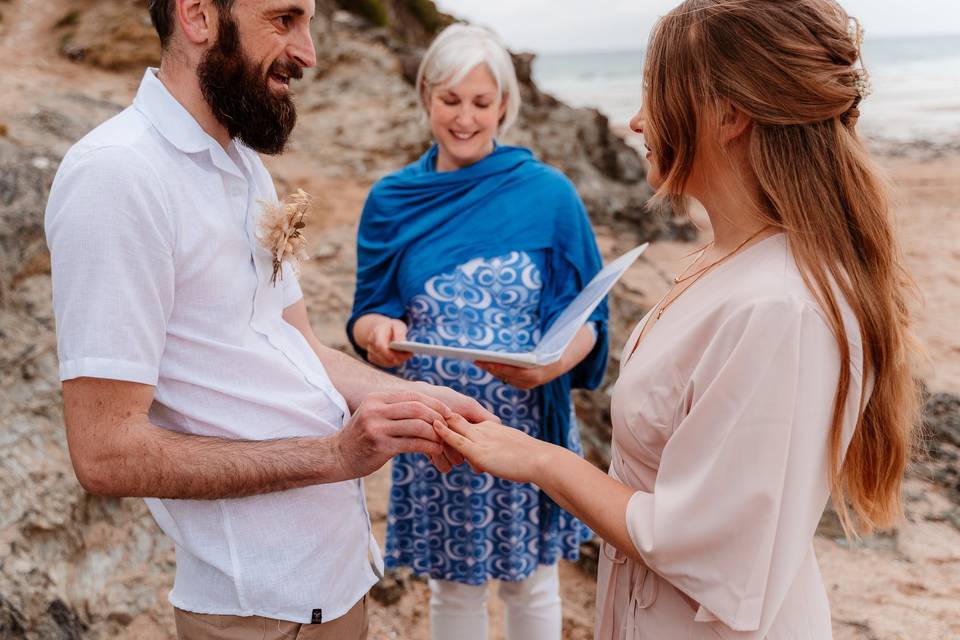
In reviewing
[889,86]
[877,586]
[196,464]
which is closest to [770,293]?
[196,464]

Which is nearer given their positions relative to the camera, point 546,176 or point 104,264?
point 104,264

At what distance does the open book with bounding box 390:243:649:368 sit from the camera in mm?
2230

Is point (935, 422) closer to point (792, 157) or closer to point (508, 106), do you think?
point (508, 106)

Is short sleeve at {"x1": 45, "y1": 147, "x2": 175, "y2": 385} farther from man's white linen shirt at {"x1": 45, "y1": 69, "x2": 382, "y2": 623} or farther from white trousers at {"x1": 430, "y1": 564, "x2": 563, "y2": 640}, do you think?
white trousers at {"x1": 430, "y1": 564, "x2": 563, "y2": 640}

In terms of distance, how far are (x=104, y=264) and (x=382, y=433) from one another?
0.63m

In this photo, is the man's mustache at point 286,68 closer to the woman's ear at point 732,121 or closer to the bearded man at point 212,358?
the bearded man at point 212,358

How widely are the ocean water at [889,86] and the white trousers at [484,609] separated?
207 cm

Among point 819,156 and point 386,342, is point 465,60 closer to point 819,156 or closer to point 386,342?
point 386,342

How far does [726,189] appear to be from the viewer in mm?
1649

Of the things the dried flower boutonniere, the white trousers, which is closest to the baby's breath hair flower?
the dried flower boutonniere

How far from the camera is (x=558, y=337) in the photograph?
7.95ft

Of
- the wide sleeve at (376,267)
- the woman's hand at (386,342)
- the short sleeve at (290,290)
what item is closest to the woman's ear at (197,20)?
the short sleeve at (290,290)

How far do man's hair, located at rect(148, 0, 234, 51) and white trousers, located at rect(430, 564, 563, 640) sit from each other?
2022 mm

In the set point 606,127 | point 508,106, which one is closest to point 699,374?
point 508,106
